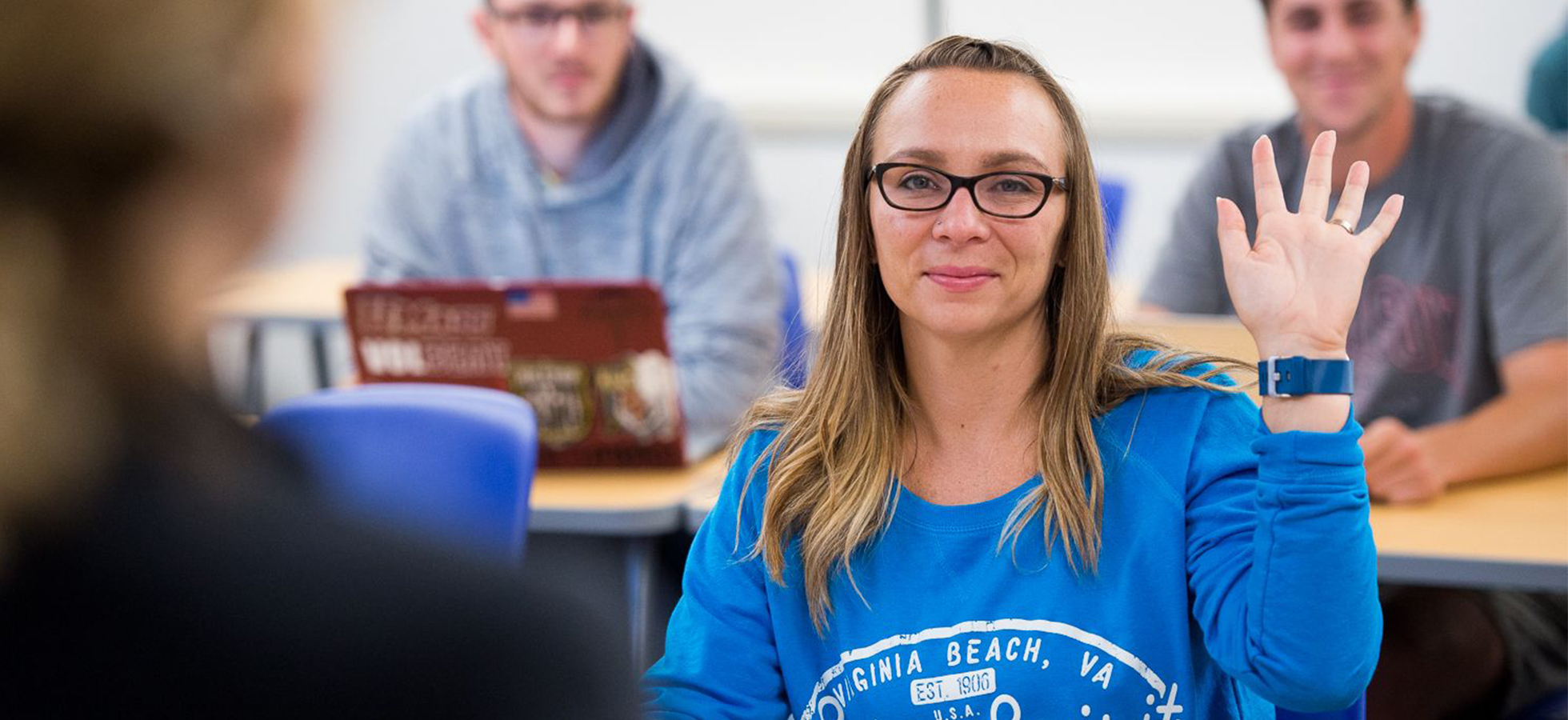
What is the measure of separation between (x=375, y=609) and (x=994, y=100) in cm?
99

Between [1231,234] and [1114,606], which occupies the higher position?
[1231,234]

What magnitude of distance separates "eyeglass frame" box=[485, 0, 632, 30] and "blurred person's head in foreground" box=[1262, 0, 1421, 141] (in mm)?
1182

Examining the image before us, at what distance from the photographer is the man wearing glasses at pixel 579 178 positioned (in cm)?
274

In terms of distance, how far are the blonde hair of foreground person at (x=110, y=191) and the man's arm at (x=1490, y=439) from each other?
1834 mm

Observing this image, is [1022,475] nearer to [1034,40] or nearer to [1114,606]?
[1114,606]

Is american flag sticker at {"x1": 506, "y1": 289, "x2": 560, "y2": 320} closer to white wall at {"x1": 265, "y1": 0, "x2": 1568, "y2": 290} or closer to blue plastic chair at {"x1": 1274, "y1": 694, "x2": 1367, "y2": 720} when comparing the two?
blue plastic chair at {"x1": 1274, "y1": 694, "x2": 1367, "y2": 720}

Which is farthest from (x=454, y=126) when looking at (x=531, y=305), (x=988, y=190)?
(x=988, y=190)

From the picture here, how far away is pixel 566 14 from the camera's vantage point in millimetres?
2775

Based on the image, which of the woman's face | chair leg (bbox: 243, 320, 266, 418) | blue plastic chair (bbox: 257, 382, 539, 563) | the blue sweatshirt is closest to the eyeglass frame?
blue plastic chair (bbox: 257, 382, 539, 563)

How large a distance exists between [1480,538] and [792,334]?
117 centimetres

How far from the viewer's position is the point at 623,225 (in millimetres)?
2805

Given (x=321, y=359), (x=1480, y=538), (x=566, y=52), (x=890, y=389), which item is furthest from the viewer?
(x=321, y=359)

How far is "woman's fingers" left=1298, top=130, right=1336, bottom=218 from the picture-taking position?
129 centimetres

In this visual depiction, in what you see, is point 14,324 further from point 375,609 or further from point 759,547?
point 759,547
